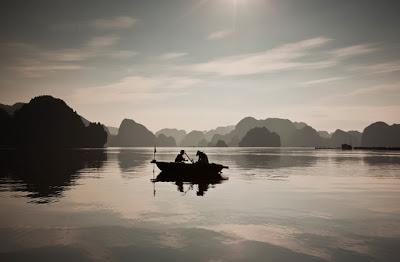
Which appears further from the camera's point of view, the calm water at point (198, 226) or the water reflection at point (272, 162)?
the water reflection at point (272, 162)

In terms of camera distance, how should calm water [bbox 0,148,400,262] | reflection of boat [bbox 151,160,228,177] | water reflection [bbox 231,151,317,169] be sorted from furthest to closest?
water reflection [bbox 231,151,317,169] < reflection of boat [bbox 151,160,228,177] < calm water [bbox 0,148,400,262]

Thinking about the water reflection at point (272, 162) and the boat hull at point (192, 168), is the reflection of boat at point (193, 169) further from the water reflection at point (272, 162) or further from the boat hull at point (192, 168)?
the water reflection at point (272, 162)

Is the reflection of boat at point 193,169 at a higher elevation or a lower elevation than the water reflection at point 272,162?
higher

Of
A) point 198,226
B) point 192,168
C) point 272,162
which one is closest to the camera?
point 198,226

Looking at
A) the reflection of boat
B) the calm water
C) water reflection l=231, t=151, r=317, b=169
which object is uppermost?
the reflection of boat

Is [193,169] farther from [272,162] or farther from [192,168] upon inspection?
[272,162]

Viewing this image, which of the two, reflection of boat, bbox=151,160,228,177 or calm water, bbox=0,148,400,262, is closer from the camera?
calm water, bbox=0,148,400,262

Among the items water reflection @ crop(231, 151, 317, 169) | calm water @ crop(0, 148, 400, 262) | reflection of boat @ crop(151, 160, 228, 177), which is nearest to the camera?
calm water @ crop(0, 148, 400, 262)

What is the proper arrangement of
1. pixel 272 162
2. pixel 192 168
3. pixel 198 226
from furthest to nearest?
pixel 272 162, pixel 192 168, pixel 198 226

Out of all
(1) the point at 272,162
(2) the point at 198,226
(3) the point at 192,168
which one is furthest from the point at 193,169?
(1) the point at 272,162

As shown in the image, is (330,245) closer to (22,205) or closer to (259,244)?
(259,244)

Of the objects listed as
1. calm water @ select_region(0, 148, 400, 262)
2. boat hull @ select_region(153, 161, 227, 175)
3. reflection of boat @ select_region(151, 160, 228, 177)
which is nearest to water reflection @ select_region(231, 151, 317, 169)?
reflection of boat @ select_region(151, 160, 228, 177)

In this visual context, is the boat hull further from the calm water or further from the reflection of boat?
the calm water

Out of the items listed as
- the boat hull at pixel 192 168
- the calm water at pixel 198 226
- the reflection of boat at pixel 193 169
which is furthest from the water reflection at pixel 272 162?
the calm water at pixel 198 226
